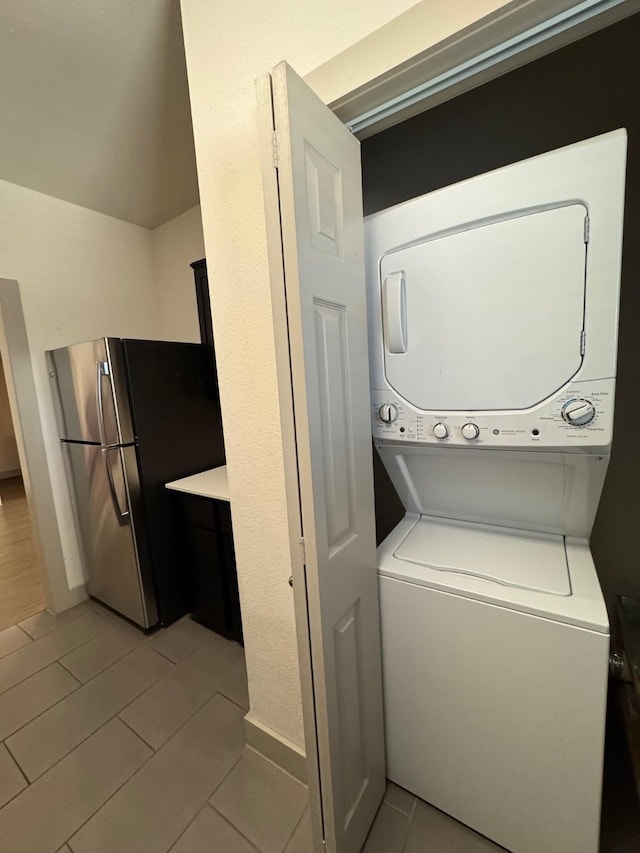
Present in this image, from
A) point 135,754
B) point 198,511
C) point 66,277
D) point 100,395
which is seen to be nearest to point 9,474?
point 66,277

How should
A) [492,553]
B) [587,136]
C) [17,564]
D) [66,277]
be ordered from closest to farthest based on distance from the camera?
[492,553] < [587,136] < [66,277] < [17,564]

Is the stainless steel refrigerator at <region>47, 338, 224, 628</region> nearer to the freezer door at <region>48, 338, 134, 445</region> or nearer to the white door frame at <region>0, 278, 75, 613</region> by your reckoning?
the freezer door at <region>48, 338, 134, 445</region>

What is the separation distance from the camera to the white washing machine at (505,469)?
2.62 ft

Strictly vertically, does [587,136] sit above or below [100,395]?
above

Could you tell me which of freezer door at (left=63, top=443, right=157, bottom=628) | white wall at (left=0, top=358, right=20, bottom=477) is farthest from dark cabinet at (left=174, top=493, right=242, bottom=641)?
white wall at (left=0, top=358, right=20, bottom=477)

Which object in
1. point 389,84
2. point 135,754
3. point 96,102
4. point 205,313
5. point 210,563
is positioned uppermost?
point 96,102

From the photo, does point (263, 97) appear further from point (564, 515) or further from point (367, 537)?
point (564, 515)

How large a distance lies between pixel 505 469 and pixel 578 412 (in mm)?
293

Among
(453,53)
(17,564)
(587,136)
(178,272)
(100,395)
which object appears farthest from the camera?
(17,564)

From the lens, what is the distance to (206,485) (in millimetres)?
1904

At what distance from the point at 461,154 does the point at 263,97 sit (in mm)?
1180

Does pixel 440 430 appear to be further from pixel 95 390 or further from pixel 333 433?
pixel 95 390

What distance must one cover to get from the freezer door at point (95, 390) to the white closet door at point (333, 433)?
1428 mm

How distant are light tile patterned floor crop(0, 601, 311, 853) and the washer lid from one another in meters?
0.95
